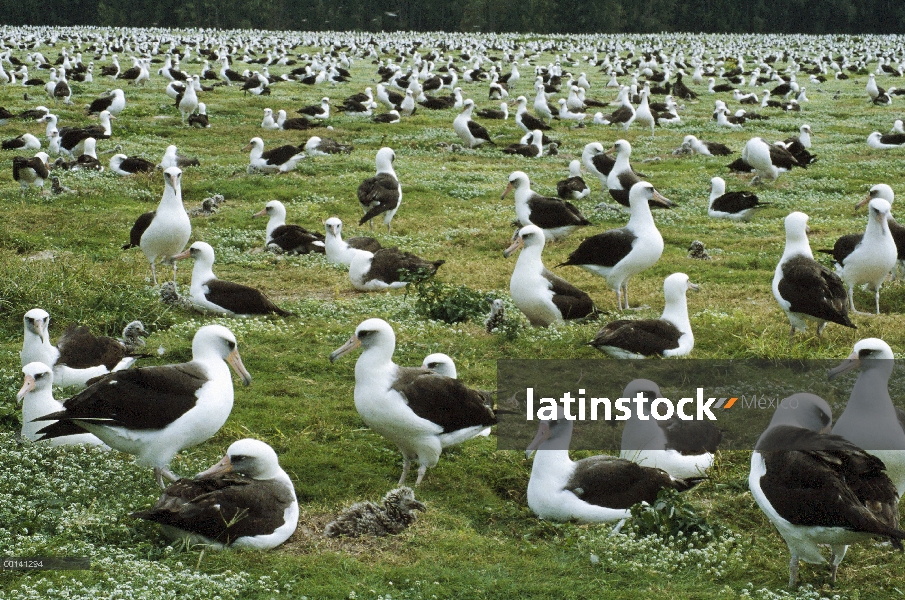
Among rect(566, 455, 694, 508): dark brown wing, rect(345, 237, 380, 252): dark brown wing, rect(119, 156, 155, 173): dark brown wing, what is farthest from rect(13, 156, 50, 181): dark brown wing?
rect(566, 455, 694, 508): dark brown wing

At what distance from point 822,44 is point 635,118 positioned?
2296 inches

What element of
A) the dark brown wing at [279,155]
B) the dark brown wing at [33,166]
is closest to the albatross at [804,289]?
the dark brown wing at [279,155]

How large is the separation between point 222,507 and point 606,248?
7813 mm

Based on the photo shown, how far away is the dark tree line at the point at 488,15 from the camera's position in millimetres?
101938

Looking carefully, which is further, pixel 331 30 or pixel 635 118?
pixel 331 30

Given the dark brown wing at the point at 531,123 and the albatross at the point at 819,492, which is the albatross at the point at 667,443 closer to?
the albatross at the point at 819,492

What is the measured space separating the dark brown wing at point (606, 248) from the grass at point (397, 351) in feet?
2.42

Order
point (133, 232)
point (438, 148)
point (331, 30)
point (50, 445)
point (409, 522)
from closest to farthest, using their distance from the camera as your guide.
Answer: point (409, 522) → point (50, 445) → point (133, 232) → point (438, 148) → point (331, 30)

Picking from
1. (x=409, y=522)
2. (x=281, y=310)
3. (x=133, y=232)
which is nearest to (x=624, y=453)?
(x=409, y=522)

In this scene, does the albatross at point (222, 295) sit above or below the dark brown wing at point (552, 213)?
below

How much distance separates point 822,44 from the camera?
3243 inches

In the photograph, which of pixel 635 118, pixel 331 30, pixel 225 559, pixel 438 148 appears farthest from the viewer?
pixel 331 30

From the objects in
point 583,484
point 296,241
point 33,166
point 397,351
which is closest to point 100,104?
point 33,166

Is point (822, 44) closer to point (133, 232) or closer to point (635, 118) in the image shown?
point (635, 118)
